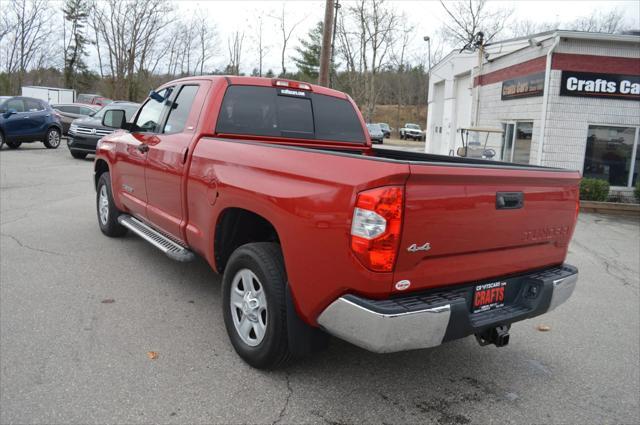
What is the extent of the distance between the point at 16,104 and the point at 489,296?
18.6m

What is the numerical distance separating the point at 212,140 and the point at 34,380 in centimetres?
204

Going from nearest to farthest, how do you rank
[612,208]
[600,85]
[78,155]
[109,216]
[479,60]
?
[109,216], [612,208], [600,85], [78,155], [479,60]

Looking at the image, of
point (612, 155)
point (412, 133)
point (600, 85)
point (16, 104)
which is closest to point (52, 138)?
point (16, 104)

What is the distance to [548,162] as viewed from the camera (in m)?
14.0

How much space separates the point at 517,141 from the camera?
16.1 metres

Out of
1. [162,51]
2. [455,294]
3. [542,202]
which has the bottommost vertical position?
[455,294]

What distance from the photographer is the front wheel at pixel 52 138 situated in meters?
18.7

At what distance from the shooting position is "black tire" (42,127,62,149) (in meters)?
18.7

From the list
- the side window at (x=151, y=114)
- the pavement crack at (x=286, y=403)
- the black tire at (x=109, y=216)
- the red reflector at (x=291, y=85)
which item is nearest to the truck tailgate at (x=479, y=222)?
the pavement crack at (x=286, y=403)

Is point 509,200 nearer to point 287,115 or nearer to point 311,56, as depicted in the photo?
point 287,115

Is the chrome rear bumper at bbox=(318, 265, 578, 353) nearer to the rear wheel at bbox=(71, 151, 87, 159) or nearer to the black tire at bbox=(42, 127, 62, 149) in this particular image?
the rear wheel at bbox=(71, 151, 87, 159)

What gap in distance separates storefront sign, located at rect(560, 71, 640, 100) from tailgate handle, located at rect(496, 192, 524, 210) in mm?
12037

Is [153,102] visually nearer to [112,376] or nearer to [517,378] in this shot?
[112,376]

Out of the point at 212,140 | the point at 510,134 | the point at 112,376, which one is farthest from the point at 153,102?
the point at 510,134
